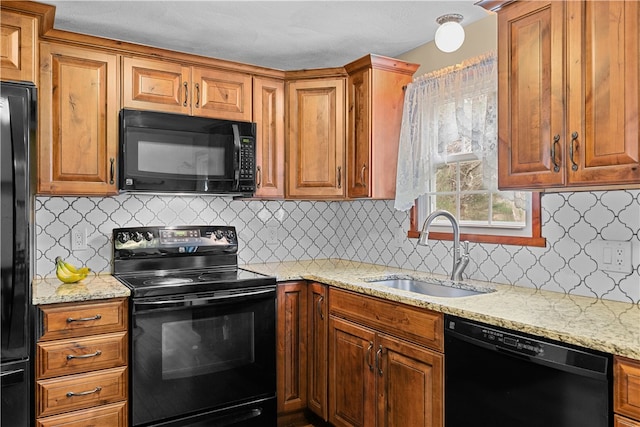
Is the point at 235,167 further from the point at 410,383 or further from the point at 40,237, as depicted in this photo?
the point at 410,383

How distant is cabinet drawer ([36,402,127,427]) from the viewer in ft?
7.29

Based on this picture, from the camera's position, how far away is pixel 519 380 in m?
1.66

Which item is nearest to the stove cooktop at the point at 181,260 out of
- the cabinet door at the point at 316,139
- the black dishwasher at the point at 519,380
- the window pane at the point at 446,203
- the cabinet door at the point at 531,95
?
the cabinet door at the point at 316,139

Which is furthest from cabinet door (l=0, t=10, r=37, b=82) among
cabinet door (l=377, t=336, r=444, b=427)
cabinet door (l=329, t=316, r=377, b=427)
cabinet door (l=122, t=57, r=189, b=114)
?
cabinet door (l=377, t=336, r=444, b=427)

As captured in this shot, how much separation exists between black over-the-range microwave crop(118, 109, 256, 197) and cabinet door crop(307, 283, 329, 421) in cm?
77

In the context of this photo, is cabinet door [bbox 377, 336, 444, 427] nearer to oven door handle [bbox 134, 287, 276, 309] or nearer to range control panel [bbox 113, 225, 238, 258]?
oven door handle [bbox 134, 287, 276, 309]

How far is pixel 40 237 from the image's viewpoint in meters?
2.74

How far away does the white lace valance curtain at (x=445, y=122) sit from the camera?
2439mm

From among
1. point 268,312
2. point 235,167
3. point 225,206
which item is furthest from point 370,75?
point 268,312

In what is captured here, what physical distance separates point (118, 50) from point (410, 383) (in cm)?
230

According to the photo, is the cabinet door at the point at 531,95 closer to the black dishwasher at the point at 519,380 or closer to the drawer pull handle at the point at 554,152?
the drawer pull handle at the point at 554,152

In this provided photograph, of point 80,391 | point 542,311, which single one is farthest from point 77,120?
point 542,311

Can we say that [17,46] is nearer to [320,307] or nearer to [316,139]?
[316,139]

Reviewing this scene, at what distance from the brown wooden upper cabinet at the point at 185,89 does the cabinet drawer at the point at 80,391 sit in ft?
4.72
